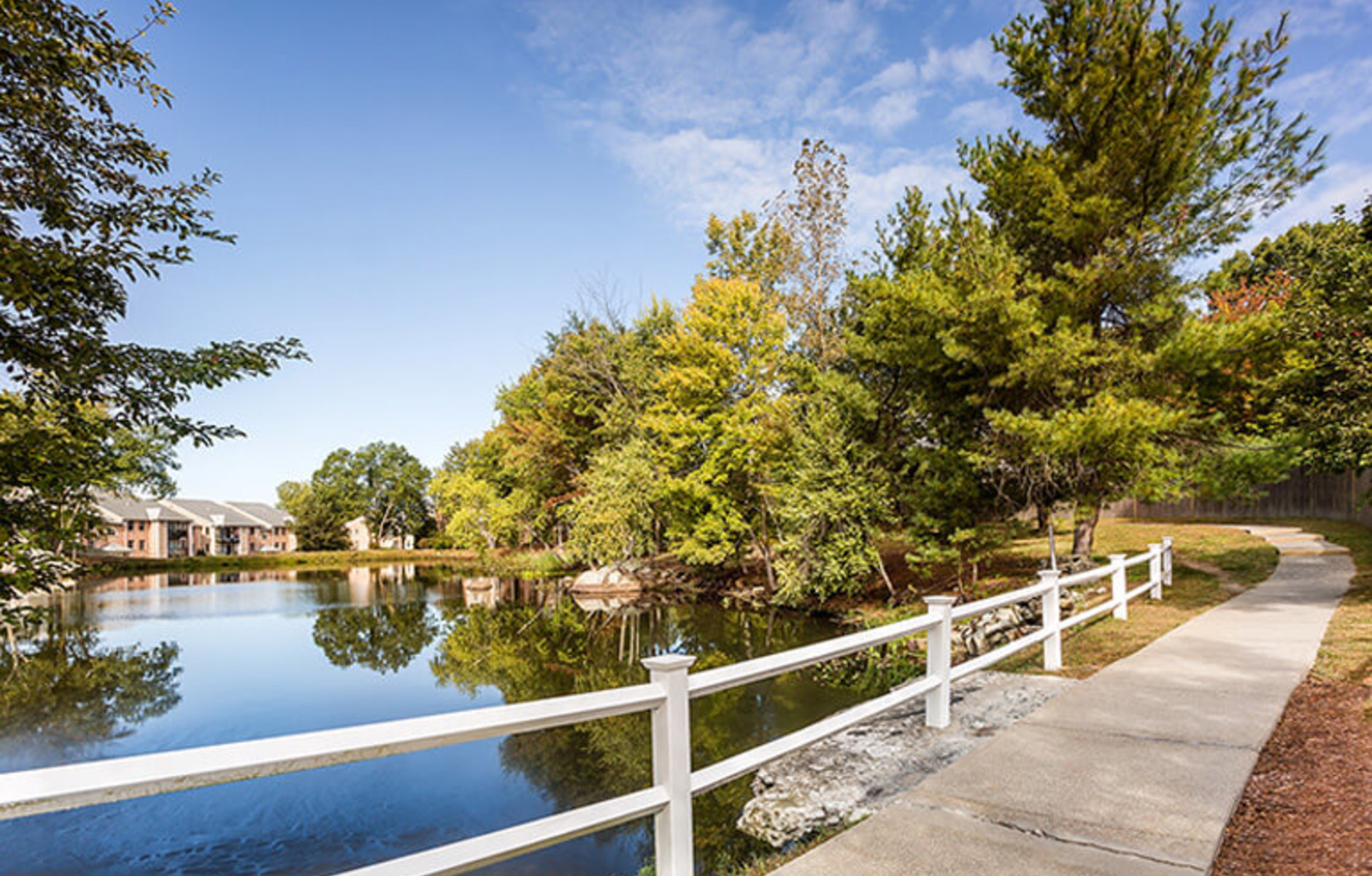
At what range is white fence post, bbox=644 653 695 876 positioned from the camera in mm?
3230

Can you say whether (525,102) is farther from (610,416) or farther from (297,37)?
(610,416)

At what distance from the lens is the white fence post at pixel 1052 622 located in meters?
7.35

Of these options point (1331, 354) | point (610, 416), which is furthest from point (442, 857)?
point (610, 416)

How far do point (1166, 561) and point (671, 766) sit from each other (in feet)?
47.1

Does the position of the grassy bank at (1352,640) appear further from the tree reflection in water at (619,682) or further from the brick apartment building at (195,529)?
the brick apartment building at (195,529)

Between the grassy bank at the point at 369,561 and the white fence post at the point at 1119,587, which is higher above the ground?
the white fence post at the point at 1119,587

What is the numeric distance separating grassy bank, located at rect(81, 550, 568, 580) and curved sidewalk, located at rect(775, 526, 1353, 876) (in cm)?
3518

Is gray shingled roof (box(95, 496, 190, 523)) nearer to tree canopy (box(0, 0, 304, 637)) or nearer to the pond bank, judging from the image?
tree canopy (box(0, 0, 304, 637))

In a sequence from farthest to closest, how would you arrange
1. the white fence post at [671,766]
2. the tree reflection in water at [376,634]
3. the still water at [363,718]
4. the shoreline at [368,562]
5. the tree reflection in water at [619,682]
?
the shoreline at [368,562] < the tree reflection in water at [376,634] < the tree reflection in water at [619,682] < the still water at [363,718] < the white fence post at [671,766]

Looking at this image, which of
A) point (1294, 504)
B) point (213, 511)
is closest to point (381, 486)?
point (213, 511)

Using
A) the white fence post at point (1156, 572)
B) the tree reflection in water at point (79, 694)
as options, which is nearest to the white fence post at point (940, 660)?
the white fence post at point (1156, 572)

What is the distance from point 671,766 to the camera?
127 inches

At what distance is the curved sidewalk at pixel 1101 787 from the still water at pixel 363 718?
2.95 meters

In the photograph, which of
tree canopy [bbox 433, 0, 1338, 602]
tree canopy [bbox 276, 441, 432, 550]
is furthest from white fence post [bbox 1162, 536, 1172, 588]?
tree canopy [bbox 276, 441, 432, 550]
